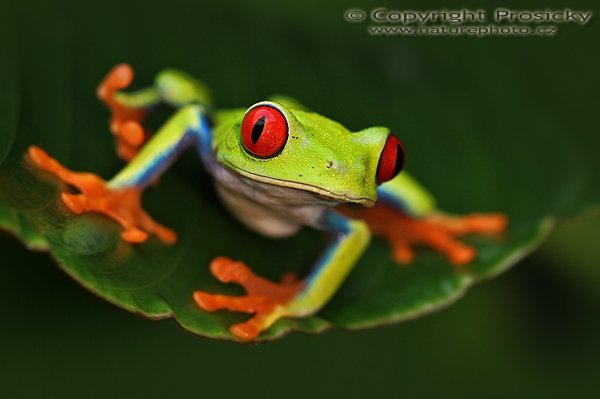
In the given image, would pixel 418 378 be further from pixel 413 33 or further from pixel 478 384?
pixel 413 33

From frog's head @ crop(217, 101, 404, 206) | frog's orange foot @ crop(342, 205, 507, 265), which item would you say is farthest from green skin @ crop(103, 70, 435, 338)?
frog's orange foot @ crop(342, 205, 507, 265)

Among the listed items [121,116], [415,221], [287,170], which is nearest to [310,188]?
[287,170]

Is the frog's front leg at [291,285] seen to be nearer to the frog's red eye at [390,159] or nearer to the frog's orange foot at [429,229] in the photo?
the frog's orange foot at [429,229]

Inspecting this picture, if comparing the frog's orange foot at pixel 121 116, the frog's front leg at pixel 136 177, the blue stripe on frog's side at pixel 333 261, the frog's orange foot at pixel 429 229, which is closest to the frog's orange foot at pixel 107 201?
the frog's front leg at pixel 136 177

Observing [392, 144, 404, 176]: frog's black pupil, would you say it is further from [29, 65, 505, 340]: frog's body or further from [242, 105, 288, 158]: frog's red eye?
[242, 105, 288, 158]: frog's red eye

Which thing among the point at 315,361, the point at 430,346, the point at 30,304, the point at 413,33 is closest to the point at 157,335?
the point at 30,304

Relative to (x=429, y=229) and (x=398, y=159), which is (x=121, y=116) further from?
(x=429, y=229)

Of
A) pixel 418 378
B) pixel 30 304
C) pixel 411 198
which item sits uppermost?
pixel 411 198
